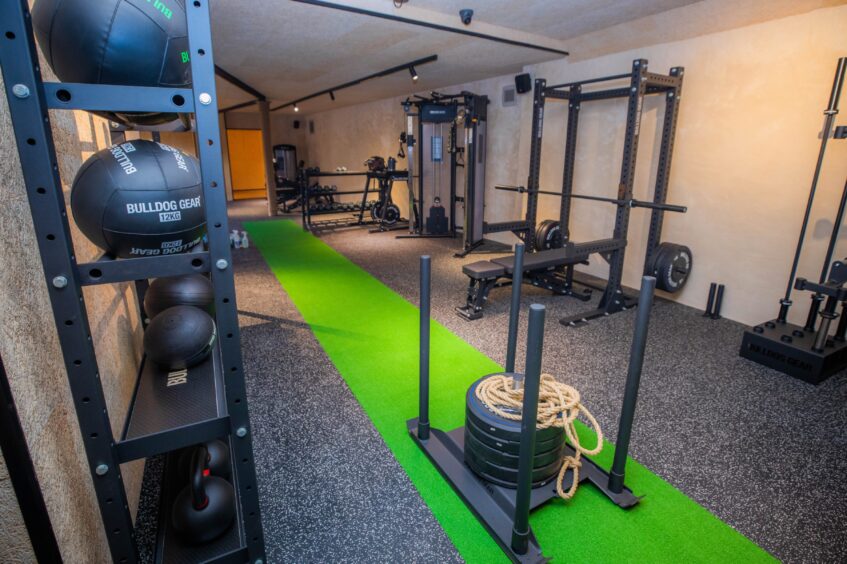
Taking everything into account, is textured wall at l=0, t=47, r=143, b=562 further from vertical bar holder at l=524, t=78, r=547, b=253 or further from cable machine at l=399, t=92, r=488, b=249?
cable machine at l=399, t=92, r=488, b=249

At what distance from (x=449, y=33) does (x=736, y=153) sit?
2.59 m

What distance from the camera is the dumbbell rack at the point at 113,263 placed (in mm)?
811

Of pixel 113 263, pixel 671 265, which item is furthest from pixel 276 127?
pixel 113 263

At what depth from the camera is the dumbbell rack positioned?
81cm

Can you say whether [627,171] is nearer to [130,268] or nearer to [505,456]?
[505,456]

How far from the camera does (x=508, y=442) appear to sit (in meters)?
1.61

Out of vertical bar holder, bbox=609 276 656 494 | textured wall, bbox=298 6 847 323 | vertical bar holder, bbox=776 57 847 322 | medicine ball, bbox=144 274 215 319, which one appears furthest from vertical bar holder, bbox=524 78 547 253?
medicine ball, bbox=144 274 215 319

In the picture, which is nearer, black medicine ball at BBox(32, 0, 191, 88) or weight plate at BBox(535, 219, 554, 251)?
black medicine ball at BBox(32, 0, 191, 88)

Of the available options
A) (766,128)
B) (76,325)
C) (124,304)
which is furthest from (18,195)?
(766,128)

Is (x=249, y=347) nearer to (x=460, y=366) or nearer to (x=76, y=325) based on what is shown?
(x=460, y=366)

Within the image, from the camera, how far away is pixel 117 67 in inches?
35.6

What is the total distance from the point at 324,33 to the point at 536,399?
13.0 ft

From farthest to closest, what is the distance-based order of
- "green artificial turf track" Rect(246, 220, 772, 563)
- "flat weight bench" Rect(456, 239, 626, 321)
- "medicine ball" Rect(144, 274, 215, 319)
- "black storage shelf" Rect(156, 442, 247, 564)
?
"flat weight bench" Rect(456, 239, 626, 321)
"medicine ball" Rect(144, 274, 215, 319)
"green artificial turf track" Rect(246, 220, 772, 563)
"black storage shelf" Rect(156, 442, 247, 564)

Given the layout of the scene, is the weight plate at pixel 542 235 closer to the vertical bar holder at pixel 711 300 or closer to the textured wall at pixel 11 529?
the vertical bar holder at pixel 711 300
